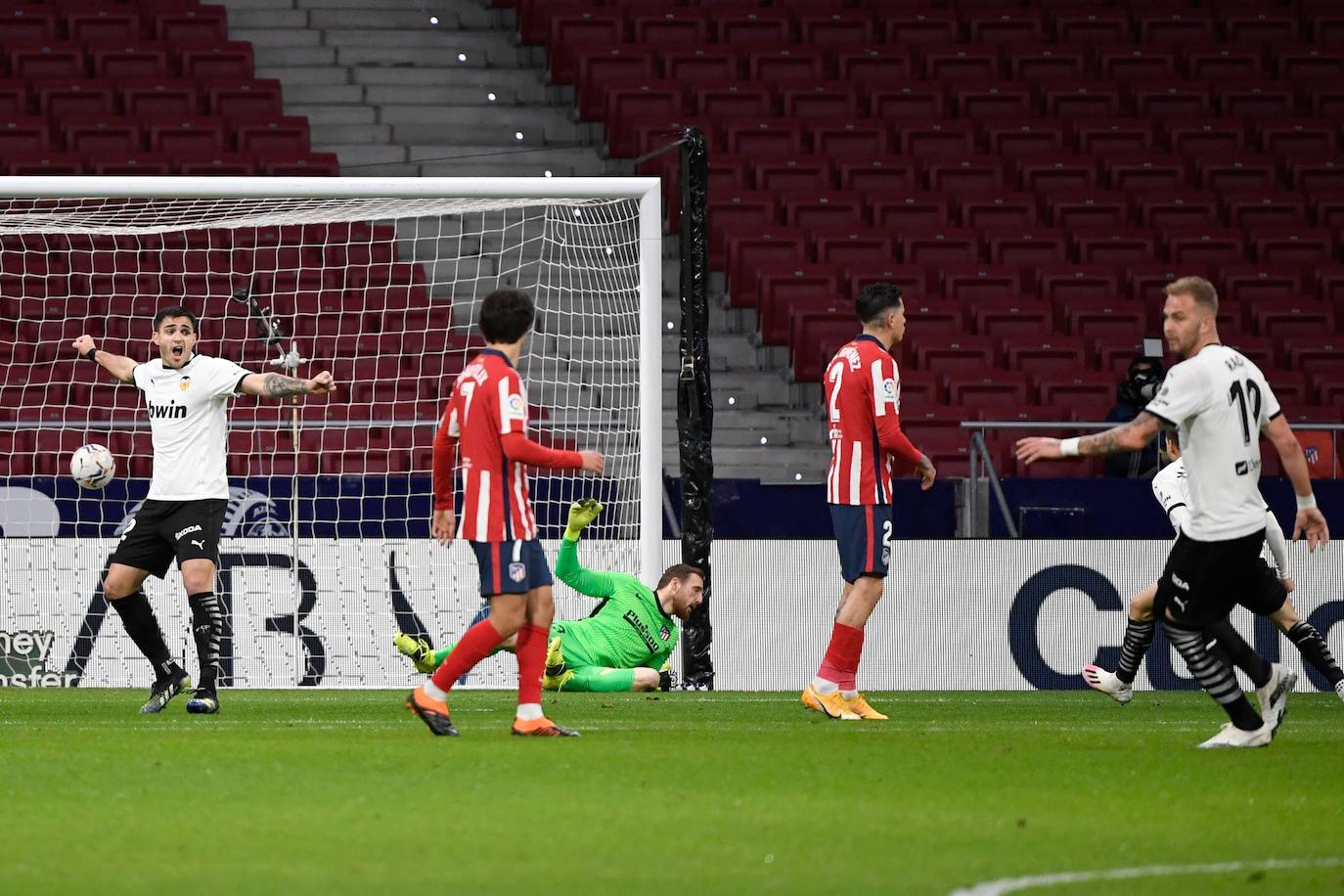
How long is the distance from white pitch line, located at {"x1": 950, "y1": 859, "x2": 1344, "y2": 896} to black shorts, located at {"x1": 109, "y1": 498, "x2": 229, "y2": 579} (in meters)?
5.55

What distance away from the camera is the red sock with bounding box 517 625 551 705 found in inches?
288

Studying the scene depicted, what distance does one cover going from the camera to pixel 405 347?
1452 cm

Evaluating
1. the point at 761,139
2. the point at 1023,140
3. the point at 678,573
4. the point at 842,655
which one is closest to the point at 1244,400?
the point at 842,655

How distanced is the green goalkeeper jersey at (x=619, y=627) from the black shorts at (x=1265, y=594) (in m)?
4.04

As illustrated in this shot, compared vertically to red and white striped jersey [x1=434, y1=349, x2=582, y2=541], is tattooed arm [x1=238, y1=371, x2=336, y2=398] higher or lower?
higher

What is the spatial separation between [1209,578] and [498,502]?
2.71 metres

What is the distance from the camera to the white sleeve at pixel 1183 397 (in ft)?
22.4

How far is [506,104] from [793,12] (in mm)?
3685

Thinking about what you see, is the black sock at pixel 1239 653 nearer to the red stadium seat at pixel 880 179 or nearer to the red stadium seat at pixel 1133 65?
the red stadium seat at pixel 880 179

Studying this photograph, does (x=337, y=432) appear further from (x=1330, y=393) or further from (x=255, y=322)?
(x=1330, y=393)

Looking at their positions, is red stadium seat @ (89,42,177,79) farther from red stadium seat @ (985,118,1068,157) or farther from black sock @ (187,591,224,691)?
black sock @ (187,591,224,691)

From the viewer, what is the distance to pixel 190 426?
8.96 m

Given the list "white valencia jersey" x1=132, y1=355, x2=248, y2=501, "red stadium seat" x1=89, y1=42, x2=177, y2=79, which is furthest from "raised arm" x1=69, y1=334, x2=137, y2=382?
"red stadium seat" x1=89, y1=42, x2=177, y2=79

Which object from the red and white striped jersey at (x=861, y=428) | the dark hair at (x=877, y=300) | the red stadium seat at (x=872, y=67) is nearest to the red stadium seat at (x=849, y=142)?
the red stadium seat at (x=872, y=67)
